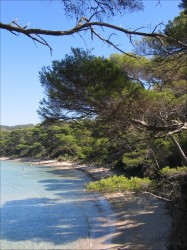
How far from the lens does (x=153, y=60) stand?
340 inches

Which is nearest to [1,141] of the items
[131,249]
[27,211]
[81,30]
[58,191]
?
[58,191]

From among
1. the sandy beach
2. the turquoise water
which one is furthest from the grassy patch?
the turquoise water

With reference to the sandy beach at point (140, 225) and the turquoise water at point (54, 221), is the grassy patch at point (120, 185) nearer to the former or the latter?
the sandy beach at point (140, 225)

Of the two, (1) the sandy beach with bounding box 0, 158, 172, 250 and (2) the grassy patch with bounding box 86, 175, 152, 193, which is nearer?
(2) the grassy patch with bounding box 86, 175, 152, 193

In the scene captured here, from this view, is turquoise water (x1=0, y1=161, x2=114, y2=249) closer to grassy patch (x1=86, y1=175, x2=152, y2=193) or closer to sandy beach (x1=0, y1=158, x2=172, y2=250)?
sandy beach (x1=0, y1=158, x2=172, y2=250)

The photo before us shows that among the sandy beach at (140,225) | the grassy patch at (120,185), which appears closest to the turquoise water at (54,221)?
the sandy beach at (140,225)

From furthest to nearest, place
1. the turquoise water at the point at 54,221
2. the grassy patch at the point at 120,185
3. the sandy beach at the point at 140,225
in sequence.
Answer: the turquoise water at the point at 54,221
the sandy beach at the point at 140,225
the grassy patch at the point at 120,185

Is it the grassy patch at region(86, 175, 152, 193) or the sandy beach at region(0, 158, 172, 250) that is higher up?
the grassy patch at region(86, 175, 152, 193)

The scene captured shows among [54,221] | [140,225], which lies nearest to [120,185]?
[140,225]

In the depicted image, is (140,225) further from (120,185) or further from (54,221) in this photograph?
(54,221)

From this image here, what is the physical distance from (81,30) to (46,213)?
1435 cm

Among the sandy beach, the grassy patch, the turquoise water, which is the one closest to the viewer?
the grassy patch

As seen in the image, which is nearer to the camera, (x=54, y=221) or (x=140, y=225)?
(x=140, y=225)

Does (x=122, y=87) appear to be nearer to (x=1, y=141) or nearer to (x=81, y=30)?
(x=81, y=30)
